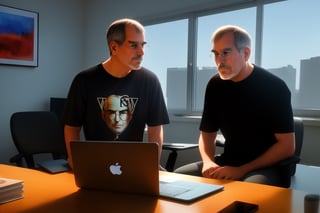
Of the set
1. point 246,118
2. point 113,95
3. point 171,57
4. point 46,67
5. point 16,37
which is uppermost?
point 16,37

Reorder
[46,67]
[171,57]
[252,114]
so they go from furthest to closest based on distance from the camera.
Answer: [46,67] → [171,57] → [252,114]

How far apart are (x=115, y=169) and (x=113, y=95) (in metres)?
0.74

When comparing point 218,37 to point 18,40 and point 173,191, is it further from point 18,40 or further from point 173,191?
point 18,40

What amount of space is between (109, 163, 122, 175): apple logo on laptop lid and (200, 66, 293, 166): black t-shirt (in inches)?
33.9

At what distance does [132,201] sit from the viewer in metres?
1.08

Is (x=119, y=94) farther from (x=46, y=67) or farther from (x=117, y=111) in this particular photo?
(x=46, y=67)

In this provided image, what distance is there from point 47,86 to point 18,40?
0.60 metres

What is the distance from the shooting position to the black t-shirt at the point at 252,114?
67.4 inches

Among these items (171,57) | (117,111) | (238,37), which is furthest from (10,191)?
(171,57)

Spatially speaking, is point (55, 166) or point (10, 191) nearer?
point (10, 191)

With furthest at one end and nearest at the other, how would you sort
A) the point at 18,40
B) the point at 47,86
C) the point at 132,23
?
the point at 47,86
the point at 18,40
the point at 132,23

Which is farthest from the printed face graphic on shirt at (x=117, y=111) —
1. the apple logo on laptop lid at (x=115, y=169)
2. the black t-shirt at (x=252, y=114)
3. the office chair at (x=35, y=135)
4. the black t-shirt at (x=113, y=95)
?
the office chair at (x=35, y=135)

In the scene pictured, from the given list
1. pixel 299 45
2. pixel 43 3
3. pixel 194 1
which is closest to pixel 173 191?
pixel 299 45

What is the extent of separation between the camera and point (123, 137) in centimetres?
186
